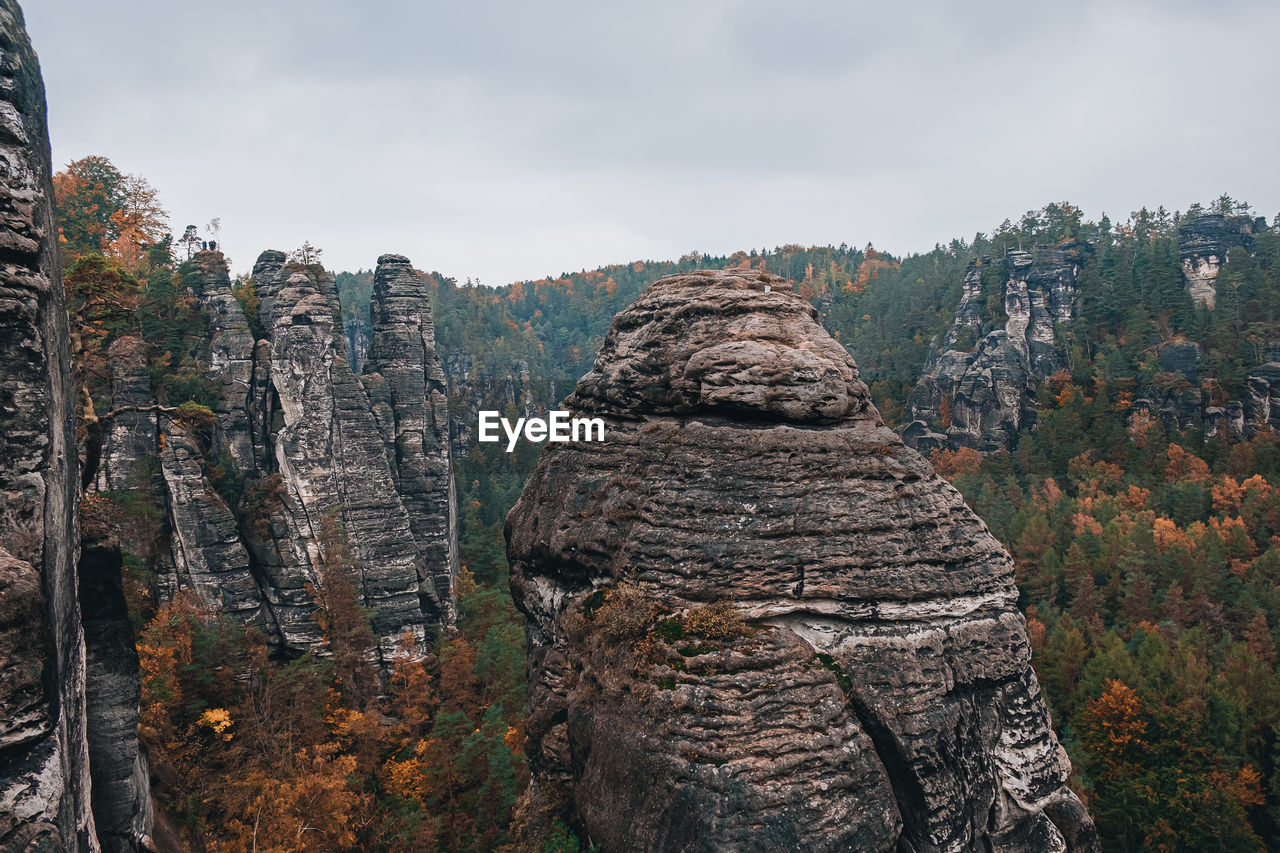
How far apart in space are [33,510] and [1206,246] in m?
132

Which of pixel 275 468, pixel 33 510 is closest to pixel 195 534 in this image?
pixel 275 468

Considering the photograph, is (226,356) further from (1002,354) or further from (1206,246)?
(1206,246)

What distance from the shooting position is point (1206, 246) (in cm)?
10562

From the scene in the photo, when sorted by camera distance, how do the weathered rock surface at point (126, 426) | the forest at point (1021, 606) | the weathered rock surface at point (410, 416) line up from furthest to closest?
the weathered rock surface at point (410, 416) → the weathered rock surface at point (126, 426) → the forest at point (1021, 606)

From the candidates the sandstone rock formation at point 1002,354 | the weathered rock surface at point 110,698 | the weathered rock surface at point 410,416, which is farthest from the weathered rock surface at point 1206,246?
the weathered rock surface at point 110,698

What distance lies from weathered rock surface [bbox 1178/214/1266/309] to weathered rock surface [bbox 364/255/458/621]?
103 m

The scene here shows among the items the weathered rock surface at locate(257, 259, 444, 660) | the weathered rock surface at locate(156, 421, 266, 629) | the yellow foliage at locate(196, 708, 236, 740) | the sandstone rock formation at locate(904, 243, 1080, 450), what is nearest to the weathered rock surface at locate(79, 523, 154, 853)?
the yellow foliage at locate(196, 708, 236, 740)

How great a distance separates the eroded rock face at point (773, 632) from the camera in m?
13.1

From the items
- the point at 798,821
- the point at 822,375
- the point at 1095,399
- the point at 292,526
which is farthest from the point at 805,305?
the point at 1095,399

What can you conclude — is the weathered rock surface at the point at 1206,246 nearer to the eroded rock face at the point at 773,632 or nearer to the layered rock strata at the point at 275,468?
the layered rock strata at the point at 275,468

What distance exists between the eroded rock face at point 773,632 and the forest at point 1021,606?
3278 mm

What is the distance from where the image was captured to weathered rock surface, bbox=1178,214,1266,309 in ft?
344

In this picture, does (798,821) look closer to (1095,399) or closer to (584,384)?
(584,384)

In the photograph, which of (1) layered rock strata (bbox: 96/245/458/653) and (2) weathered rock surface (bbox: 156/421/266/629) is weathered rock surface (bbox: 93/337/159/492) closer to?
(1) layered rock strata (bbox: 96/245/458/653)
